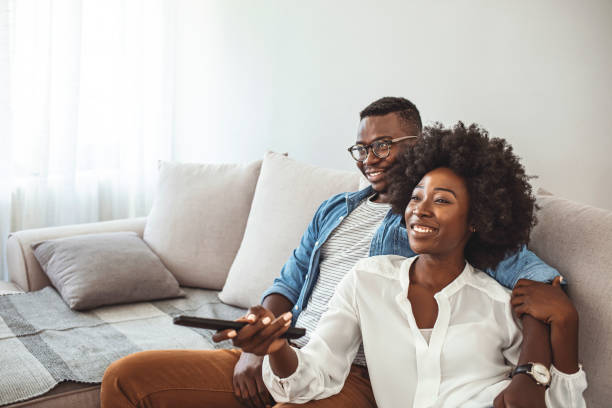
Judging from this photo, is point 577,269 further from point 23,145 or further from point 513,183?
point 23,145

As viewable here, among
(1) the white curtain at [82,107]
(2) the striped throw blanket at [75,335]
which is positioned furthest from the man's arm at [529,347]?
(1) the white curtain at [82,107]

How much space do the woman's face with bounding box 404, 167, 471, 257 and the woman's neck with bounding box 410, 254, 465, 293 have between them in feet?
0.07

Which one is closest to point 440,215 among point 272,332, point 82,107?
point 272,332

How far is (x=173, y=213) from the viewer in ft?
8.25

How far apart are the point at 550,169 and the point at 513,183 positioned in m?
0.62

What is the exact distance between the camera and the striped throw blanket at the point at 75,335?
5.41 ft

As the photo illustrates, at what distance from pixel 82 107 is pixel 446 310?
7.56ft

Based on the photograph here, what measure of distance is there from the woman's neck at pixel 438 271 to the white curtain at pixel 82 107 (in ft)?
6.83

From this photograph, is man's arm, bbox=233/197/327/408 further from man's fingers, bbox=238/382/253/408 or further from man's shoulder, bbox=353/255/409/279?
man's shoulder, bbox=353/255/409/279

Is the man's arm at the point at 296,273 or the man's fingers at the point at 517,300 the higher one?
the man's fingers at the point at 517,300

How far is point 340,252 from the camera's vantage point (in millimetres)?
1652

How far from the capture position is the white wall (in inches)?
69.5

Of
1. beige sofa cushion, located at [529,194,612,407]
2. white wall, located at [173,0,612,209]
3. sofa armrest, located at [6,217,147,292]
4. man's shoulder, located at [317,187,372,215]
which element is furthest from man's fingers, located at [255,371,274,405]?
sofa armrest, located at [6,217,147,292]

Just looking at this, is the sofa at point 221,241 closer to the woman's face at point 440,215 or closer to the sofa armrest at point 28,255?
the sofa armrest at point 28,255
